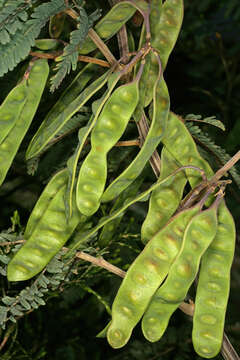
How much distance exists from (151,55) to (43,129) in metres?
0.24

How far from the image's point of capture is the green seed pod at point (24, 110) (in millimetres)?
1041

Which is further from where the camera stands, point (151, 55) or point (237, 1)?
point (237, 1)

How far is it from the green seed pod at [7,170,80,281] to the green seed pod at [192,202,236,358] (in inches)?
10.1

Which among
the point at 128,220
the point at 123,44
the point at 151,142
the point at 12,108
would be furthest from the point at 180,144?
the point at 128,220

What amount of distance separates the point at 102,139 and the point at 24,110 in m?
0.16

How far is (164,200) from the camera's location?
1.07 m

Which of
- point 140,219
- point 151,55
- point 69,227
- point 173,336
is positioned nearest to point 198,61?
point 140,219

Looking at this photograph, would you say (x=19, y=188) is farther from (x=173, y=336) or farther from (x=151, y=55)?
(x=151, y=55)

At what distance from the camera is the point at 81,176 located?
3.30 ft

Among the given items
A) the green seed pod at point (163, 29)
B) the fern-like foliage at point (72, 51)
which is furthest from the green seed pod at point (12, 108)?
the green seed pod at point (163, 29)

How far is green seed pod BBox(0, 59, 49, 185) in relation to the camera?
1.04 metres

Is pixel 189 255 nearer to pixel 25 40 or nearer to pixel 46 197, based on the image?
pixel 46 197

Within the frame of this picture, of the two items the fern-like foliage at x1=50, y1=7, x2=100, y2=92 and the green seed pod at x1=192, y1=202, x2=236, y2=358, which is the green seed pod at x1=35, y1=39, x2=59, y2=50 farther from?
the green seed pod at x1=192, y1=202, x2=236, y2=358

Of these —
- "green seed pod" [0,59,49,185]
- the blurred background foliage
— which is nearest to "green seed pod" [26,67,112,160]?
"green seed pod" [0,59,49,185]
